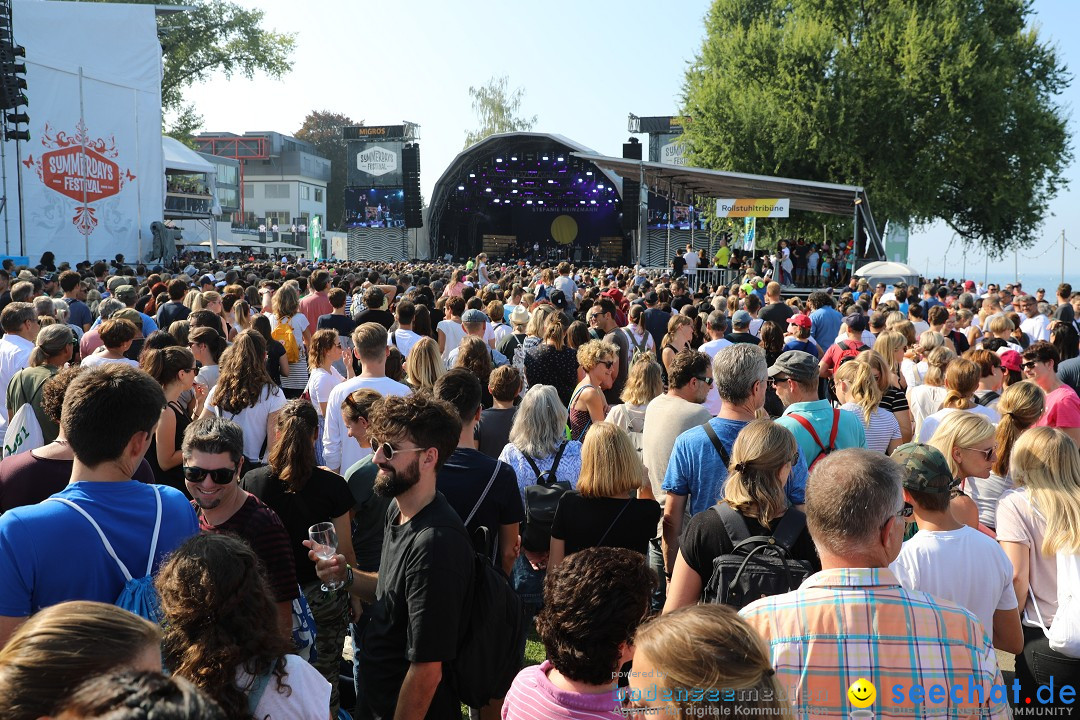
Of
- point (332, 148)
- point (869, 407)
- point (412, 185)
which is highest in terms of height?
point (332, 148)

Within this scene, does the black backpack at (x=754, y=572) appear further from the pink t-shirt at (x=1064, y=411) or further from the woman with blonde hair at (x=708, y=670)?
the pink t-shirt at (x=1064, y=411)

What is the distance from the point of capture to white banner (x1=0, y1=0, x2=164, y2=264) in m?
23.2

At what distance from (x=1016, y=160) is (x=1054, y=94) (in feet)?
10.2

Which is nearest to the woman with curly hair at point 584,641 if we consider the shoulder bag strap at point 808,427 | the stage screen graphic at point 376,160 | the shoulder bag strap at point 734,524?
the shoulder bag strap at point 734,524

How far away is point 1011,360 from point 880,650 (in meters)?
5.52

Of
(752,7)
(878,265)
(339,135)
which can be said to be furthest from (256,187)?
(878,265)

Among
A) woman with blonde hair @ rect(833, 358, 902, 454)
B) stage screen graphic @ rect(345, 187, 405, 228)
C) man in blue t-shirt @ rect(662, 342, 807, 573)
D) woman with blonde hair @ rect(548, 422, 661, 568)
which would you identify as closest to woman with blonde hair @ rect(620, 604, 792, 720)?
woman with blonde hair @ rect(548, 422, 661, 568)

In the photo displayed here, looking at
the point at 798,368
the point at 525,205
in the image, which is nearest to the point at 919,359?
the point at 798,368

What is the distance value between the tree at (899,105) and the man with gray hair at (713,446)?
2482 cm

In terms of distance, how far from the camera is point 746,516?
9.57 feet

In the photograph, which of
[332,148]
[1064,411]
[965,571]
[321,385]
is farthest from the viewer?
[332,148]

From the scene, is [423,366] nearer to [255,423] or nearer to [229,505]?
[255,423]

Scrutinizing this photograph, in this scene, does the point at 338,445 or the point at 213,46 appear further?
the point at 213,46

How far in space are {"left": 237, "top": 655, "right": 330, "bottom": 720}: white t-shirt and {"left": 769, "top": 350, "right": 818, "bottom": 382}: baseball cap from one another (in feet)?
9.17
